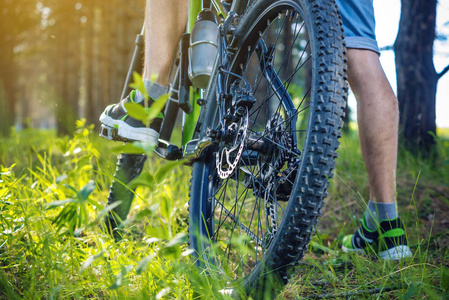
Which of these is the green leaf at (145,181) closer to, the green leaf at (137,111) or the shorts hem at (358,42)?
the green leaf at (137,111)

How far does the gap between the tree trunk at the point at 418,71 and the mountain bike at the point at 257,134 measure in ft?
7.50

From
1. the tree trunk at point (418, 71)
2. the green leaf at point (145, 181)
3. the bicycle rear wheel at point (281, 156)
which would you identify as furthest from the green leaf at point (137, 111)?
the tree trunk at point (418, 71)

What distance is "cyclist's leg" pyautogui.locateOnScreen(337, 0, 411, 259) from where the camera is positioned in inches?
54.7

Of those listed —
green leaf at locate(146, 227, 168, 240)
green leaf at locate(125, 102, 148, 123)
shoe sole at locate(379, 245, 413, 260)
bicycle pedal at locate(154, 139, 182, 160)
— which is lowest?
shoe sole at locate(379, 245, 413, 260)

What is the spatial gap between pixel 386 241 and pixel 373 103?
1.68 ft

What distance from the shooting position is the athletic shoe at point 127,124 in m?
1.42

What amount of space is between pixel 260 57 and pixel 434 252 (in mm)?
995

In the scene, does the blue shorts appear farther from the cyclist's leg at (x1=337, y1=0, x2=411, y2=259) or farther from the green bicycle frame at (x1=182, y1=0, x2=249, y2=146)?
the green bicycle frame at (x1=182, y1=0, x2=249, y2=146)

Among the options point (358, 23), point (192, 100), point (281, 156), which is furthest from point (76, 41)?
point (281, 156)

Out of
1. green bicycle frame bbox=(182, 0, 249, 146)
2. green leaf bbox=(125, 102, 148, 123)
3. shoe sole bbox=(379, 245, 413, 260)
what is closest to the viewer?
green leaf bbox=(125, 102, 148, 123)

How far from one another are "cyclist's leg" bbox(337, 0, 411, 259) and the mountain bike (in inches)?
8.3

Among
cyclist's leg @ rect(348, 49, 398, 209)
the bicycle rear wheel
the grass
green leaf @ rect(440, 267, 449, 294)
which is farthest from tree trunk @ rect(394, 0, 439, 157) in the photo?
green leaf @ rect(440, 267, 449, 294)

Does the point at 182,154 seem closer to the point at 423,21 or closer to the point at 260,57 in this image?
the point at 260,57

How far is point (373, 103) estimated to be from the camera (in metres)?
1.40
